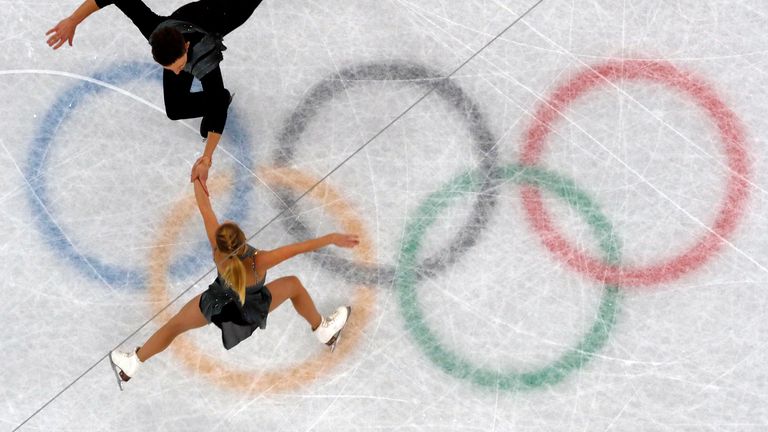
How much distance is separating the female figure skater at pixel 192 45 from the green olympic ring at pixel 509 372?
1333 mm

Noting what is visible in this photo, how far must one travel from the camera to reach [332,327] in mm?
4340

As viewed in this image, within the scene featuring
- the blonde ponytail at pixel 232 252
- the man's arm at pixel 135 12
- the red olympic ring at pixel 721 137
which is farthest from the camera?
the red olympic ring at pixel 721 137

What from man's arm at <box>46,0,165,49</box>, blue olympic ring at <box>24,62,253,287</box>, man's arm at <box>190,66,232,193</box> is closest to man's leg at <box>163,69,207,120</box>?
man's arm at <box>190,66,232,193</box>

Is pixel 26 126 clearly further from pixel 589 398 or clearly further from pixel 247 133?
pixel 589 398

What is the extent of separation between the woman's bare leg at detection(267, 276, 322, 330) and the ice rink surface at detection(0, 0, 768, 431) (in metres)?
0.33

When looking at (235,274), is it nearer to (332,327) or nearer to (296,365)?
(332,327)

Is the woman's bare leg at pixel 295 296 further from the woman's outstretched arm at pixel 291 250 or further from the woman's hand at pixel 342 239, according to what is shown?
the woman's hand at pixel 342 239

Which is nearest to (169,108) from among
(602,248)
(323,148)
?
(323,148)

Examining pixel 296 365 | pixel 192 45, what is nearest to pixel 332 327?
pixel 296 365

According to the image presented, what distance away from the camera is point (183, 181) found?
468 centimetres

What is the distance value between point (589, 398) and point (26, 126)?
3.85 m

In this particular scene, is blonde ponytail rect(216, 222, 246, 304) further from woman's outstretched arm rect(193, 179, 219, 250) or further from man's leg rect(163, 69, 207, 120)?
man's leg rect(163, 69, 207, 120)

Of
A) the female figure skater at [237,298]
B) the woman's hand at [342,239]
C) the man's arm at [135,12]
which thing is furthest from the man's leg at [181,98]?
the woman's hand at [342,239]

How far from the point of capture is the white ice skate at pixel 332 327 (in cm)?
432
